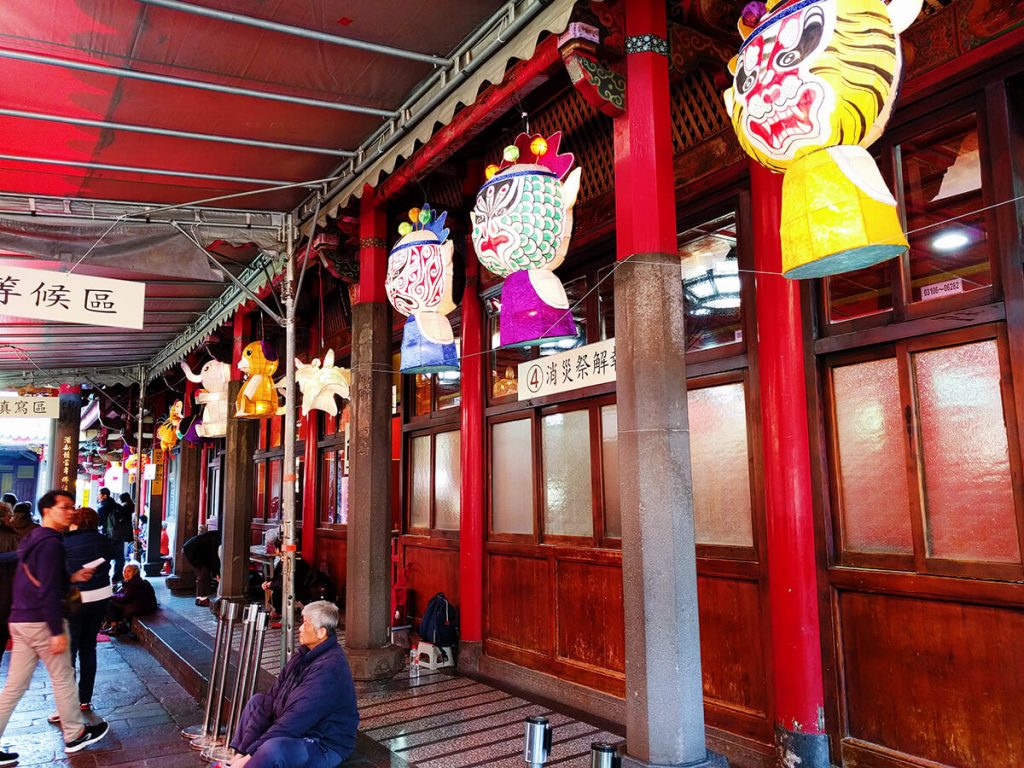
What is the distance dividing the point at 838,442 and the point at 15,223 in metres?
7.66

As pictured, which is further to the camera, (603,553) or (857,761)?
(603,553)

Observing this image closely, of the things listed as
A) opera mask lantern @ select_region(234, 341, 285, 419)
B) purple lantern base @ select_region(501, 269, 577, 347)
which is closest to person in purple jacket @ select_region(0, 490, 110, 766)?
opera mask lantern @ select_region(234, 341, 285, 419)

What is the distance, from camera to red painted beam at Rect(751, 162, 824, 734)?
4531 millimetres

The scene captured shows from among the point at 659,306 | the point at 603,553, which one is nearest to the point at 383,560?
the point at 603,553

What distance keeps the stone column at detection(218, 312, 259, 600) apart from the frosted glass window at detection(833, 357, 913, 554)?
992 centimetres

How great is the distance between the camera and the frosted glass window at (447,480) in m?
8.73

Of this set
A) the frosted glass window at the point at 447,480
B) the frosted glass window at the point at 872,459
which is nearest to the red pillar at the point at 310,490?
the frosted glass window at the point at 447,480

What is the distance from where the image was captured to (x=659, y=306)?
4281 millimetres

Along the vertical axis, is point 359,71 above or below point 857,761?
above

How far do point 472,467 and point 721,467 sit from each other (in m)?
3.26

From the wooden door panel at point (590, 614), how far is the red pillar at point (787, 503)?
1.59 m

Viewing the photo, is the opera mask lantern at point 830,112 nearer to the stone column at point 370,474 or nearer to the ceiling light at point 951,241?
the ceiling light at point 951,241

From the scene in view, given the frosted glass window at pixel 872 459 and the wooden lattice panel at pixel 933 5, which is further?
the frosted glass window at pixel 872 459

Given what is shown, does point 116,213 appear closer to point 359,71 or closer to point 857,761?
point 359,71
